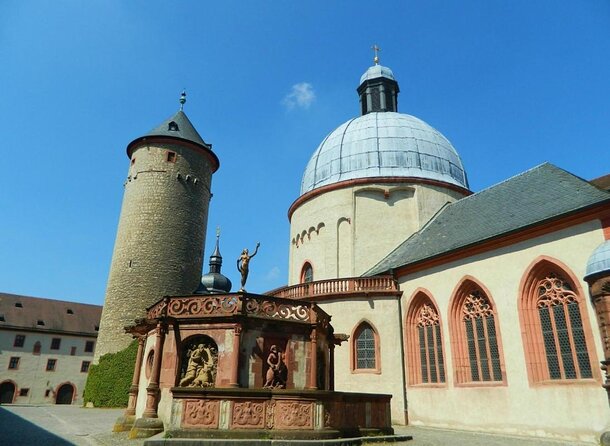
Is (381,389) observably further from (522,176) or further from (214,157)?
(214,157)

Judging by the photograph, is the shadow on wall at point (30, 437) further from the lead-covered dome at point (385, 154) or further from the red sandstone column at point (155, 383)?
the lead-covered dome at point (385, 154)

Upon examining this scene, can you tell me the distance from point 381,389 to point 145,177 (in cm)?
2380

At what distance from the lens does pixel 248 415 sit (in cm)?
973

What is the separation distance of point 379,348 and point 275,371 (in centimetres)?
793

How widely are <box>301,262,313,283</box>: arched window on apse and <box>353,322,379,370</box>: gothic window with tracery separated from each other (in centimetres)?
695

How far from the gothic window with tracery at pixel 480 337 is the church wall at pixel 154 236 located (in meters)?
21.4

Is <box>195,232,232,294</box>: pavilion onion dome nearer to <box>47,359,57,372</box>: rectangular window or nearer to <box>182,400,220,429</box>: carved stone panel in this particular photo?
<box>47,359,57,372</box>: rectangular window

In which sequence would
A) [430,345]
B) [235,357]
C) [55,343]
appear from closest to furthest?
[235,357], [430,345], [55,343]

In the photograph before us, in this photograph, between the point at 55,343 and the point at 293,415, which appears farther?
the point at 55,343

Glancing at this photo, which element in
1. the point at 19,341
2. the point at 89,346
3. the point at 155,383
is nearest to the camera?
the point at 155,383

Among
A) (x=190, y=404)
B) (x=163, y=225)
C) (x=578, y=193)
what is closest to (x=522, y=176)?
(x=578, y=193)

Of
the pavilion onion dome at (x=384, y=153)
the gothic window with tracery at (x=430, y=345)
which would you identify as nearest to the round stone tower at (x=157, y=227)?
the pavilion onion dome at (x=384, y=153)

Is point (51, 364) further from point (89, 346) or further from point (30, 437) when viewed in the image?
point (30, 437)

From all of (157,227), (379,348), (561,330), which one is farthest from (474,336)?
(157,227)
